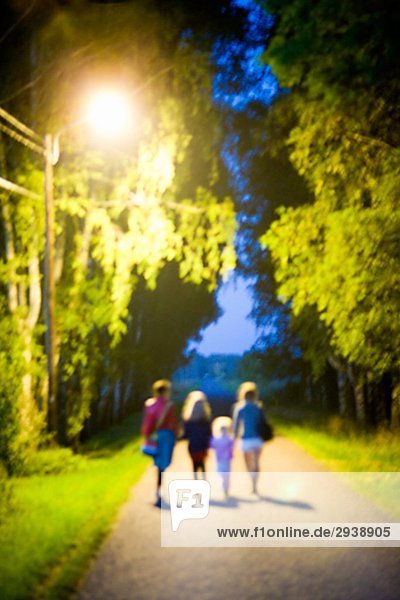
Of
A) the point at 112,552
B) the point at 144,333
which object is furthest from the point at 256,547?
the point at 144,333

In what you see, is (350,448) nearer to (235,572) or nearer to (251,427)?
(251,427)

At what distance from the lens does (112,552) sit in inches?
308

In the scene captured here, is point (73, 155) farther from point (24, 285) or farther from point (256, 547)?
point (256, 547)

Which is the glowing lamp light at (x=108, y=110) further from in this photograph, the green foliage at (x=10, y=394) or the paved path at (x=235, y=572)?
the paved path at (x=235, y=572)

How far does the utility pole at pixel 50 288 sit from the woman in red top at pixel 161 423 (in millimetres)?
5491

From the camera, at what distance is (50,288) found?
50.8 feet

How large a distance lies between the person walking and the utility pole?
18.3 feet

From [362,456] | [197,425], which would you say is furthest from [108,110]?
[362,456]

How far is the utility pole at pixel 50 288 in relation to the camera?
591 inches

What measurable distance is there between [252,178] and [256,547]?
18425 millimetres

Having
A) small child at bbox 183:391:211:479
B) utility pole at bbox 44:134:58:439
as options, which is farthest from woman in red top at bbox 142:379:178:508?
utility pole at bbox 44:134:58:439

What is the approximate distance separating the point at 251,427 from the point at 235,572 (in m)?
4.04

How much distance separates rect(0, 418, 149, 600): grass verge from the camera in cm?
671

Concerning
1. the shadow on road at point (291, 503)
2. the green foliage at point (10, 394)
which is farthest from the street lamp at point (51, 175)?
the shadow on road at point (291, 503)
